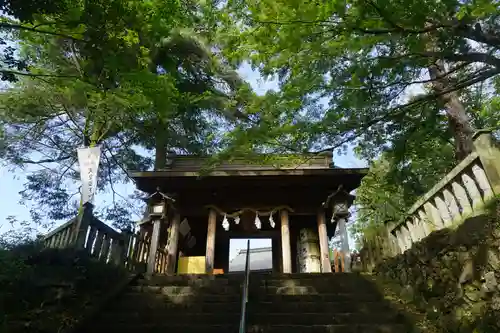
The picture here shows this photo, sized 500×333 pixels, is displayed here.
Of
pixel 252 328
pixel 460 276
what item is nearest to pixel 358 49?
pixel 460 276

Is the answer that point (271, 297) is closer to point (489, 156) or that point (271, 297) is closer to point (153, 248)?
point (489, 156)

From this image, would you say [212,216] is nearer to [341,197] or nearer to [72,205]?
[341,197]

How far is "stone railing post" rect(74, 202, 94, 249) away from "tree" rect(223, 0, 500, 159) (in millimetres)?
4068

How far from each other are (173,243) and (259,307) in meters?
5.08

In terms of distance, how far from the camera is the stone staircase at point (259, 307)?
5.03 metres

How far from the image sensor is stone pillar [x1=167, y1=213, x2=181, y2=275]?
9984mm

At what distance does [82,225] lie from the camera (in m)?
6.84

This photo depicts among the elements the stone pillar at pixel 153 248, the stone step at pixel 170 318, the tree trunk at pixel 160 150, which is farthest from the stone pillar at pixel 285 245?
the tree trunk at pixel 160 150

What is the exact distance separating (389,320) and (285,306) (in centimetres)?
162

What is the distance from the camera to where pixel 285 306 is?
5.78 meters

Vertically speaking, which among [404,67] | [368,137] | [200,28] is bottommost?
[404,67]

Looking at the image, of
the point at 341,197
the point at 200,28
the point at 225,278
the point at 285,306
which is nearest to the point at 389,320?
the point at 285,306

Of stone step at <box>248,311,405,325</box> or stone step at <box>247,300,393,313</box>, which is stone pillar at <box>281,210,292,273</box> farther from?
stone step at <box>248,311,405,325</box>

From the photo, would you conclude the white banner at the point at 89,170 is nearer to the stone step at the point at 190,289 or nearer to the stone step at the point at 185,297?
the stone step at the point at 190,289
